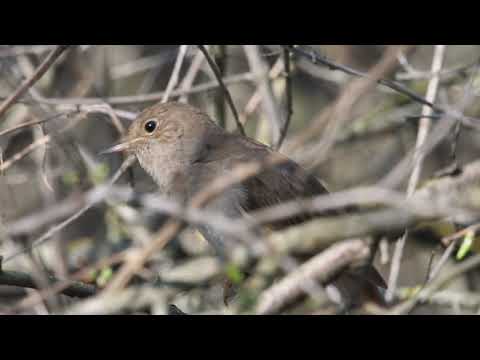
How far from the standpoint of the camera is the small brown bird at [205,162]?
4680mm

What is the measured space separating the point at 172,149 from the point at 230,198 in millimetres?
831

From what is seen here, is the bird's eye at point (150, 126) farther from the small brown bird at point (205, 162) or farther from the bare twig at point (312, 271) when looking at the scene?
the bare twig at point (312, 271)

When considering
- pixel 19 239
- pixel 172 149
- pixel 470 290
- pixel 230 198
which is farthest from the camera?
pixel 470 290

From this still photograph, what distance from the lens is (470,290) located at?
18.7 ft

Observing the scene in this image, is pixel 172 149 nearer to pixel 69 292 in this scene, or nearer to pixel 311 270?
pixel 69 292

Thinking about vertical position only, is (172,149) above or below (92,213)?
below

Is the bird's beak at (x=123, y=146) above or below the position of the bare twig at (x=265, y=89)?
above

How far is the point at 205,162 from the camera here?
5066mm

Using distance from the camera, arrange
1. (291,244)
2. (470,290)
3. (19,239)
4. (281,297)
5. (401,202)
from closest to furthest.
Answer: (401,202), (291,244), (281,297), (19,239), (470,290)

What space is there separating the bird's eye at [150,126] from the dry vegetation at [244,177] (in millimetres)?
143

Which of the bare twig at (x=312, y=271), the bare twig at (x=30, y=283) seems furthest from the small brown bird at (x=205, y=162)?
the bare twig at (x=312, y=271)

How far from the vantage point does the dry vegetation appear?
243 cm

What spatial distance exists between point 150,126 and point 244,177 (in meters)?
2.89
